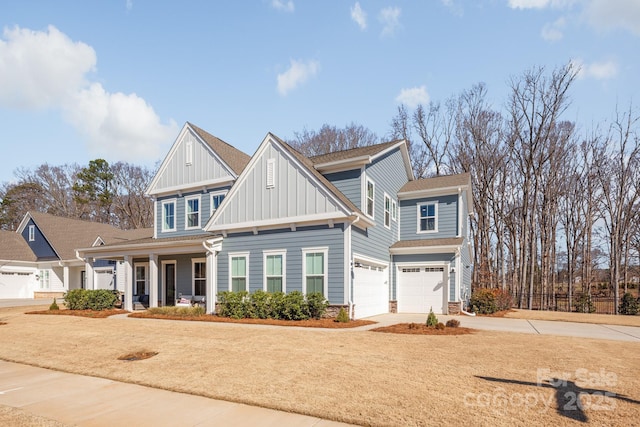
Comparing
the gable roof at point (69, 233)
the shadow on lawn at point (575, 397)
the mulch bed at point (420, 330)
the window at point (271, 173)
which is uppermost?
the window at point (271, 173)

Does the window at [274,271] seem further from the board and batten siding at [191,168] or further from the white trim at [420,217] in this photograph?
the white trim at [420,217]

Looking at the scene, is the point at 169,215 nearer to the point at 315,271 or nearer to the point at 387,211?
the point at 315,271

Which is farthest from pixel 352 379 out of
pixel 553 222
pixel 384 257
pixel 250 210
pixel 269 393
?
pixel 553 222

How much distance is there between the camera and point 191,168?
68.7 ft

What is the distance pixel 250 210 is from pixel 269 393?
37.2 feet

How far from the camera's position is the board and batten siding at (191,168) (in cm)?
2019

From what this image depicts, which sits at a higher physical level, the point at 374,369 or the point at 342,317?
the point at 374,369

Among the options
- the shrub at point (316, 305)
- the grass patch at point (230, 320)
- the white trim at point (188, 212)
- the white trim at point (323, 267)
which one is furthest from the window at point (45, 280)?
the shrub at point (316, 305)

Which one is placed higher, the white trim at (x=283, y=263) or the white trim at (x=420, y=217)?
the white trim at (x=420, y=217)

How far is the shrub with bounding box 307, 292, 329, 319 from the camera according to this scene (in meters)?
14.7

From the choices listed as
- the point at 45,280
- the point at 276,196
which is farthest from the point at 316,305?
the point at 45,280

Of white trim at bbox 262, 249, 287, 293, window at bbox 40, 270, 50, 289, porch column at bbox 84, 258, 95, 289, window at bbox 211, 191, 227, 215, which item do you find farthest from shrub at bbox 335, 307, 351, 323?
window at bbox 40, 270, 50, 289

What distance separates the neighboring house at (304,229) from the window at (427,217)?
5 cm

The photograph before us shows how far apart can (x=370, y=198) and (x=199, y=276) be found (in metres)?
9.70
